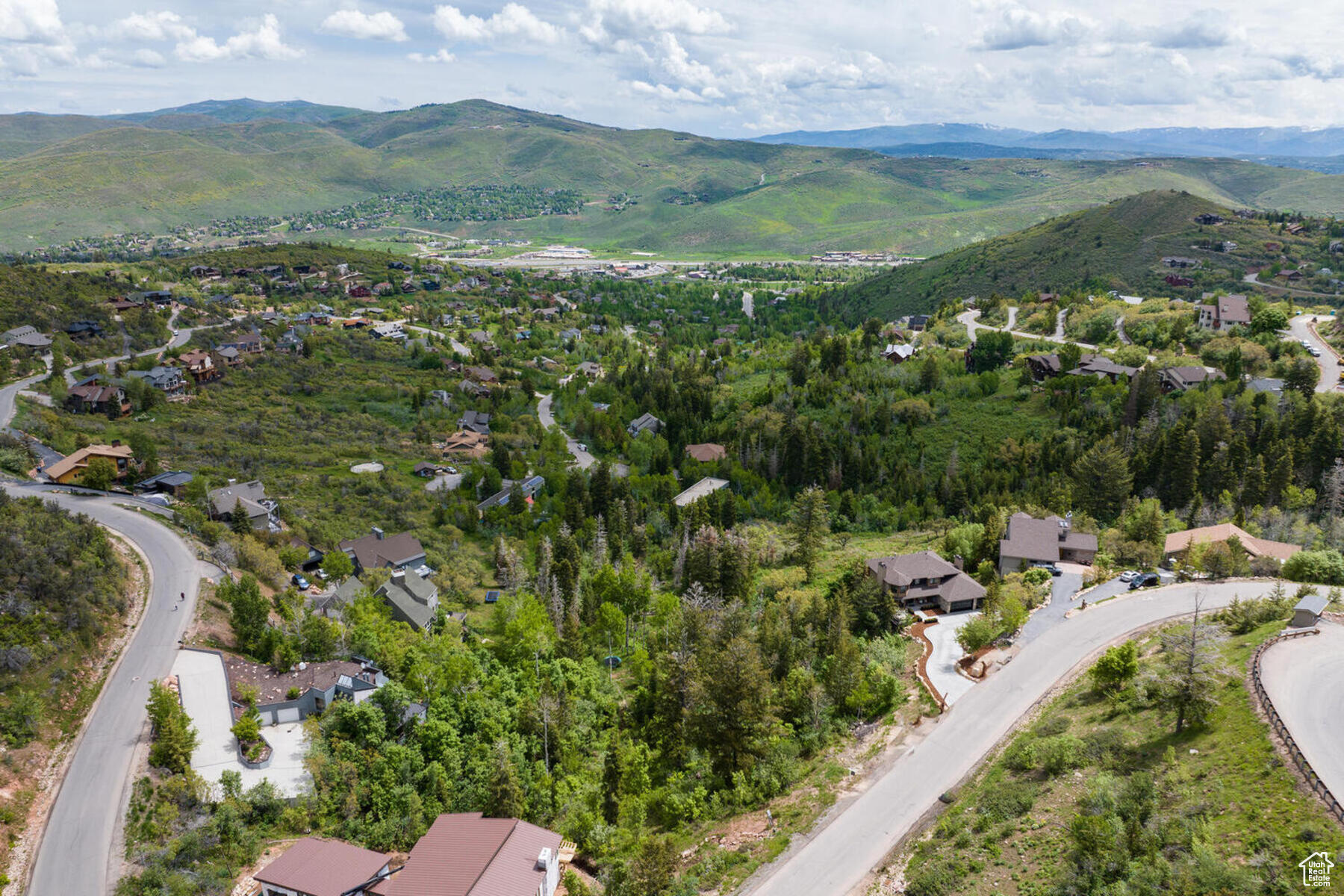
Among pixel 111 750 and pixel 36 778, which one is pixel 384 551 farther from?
pixel 36 778

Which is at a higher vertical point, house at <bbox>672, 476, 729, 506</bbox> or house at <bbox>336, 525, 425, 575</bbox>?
house at <bbox>336, 525, 425, 575</bbox>

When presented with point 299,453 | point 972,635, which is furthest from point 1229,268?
point 299,453

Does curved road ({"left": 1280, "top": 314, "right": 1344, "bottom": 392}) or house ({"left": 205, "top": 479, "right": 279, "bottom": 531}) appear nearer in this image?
house ({"left": 205, "top": 479, "right": 279, "bottom": 531})

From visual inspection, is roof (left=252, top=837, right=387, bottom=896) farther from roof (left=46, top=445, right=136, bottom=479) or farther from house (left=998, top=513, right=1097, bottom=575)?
roof (left=46, top=445, right=136, bottom=479)

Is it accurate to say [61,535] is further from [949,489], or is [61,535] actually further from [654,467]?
[949,489]

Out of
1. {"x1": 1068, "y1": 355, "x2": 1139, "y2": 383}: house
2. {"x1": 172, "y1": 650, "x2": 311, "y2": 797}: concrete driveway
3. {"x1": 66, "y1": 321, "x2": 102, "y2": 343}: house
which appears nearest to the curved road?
{"x1": 1068, "y1": 355, "x2": 1139, "y2": 383}: house

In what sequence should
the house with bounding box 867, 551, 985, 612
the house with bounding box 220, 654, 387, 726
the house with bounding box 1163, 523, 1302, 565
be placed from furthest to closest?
1. the house with bounding box 1163, 523, 1302, 565
2. the house with bounding box 867, 551, 985, 612
3. the house with bounding box 220, 654, 387, 726

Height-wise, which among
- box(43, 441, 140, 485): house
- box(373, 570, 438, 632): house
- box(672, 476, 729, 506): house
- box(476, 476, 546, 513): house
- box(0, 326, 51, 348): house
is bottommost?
box(672, 476, 729, 506): house
